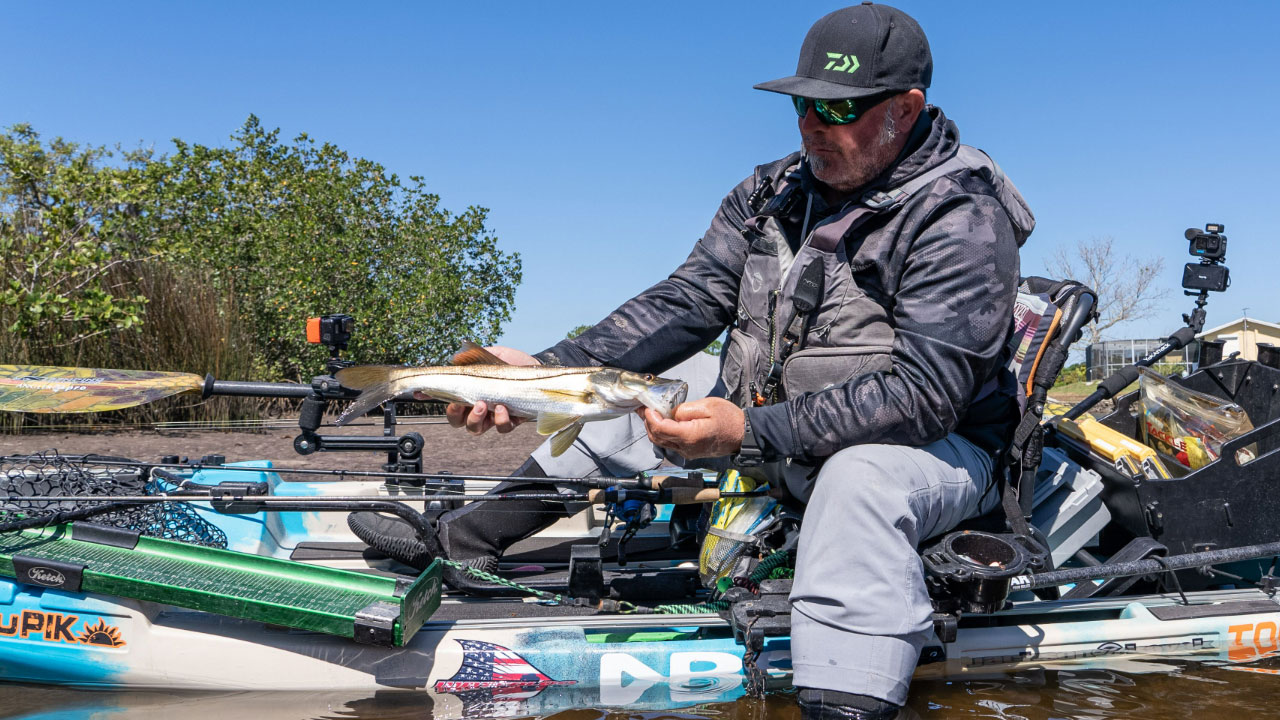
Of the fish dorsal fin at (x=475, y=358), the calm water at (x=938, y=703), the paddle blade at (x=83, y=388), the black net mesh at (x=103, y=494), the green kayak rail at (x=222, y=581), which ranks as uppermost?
the fish dorsal fin at (x=475, y=358)

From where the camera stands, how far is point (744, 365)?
143 inches

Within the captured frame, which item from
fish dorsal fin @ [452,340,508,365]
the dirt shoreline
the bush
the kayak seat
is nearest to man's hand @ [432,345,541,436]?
fish dorsal fin @ [452,340,508,365]

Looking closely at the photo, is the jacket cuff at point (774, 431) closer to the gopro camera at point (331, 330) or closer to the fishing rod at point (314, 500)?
the fishing rod at point (314, 500)

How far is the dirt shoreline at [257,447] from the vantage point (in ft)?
29.8

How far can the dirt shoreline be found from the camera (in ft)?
29.8

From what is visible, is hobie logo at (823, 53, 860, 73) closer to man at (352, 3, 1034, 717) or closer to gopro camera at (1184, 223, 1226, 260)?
man at (352, 3, 1034, 717)

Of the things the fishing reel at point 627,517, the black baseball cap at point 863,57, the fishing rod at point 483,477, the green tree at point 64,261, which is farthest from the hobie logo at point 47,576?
the green tree at point 64,261

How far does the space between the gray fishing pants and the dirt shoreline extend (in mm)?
5968

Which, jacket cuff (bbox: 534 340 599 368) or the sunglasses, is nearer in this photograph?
the sunglasses

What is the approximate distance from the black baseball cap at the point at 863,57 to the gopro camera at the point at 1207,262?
2.74 metres

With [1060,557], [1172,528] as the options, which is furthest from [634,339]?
[1172,528]

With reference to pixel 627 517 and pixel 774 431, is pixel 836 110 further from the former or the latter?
pixel 627 517

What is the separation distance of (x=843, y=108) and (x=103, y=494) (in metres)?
3.17

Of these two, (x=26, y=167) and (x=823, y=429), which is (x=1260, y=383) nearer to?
(x=823, y=429)
